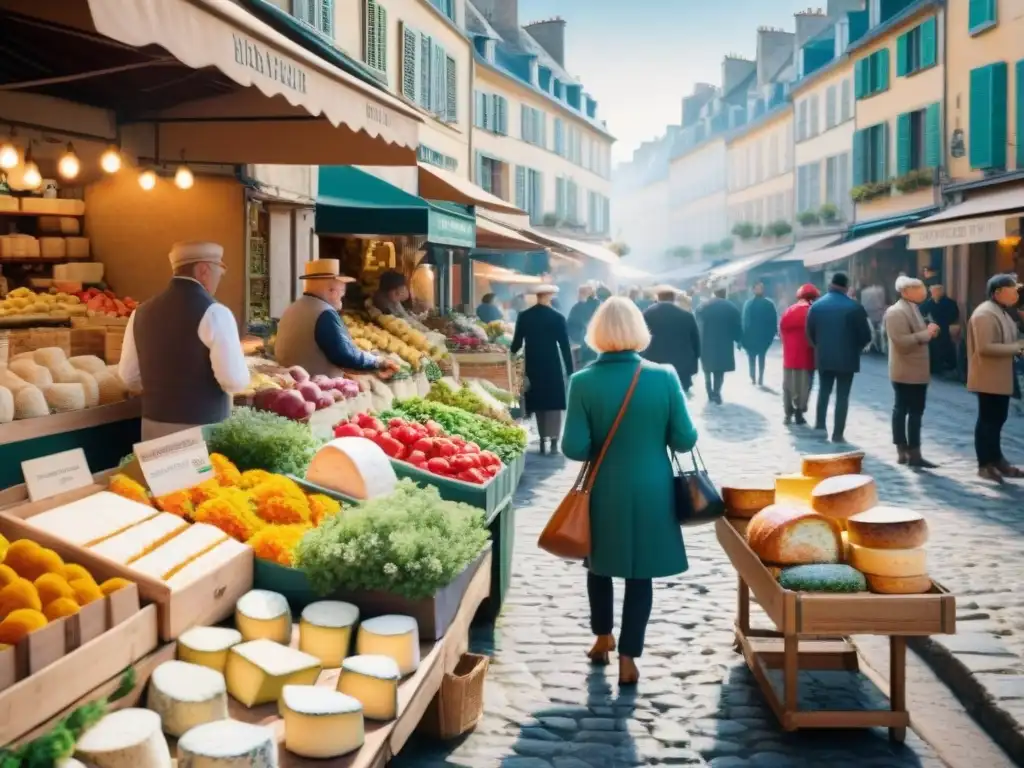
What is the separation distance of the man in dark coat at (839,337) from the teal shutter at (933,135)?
49.6ft

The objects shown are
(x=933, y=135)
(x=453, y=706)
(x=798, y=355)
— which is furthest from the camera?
(x=933, y=135)

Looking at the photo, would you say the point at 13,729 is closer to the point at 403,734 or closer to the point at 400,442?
the point at 403,734

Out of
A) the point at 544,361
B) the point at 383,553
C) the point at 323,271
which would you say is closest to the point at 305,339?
the point at 323,271

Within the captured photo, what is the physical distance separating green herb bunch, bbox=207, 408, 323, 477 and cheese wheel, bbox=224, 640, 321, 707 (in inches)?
68.3

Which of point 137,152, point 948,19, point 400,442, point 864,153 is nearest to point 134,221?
point 137,152

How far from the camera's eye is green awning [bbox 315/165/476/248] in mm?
11719

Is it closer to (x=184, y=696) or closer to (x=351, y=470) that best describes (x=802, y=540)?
(x=351, y=470)

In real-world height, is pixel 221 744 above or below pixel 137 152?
below

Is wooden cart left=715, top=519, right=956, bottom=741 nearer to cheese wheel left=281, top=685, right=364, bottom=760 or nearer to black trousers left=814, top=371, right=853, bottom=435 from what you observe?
cheese wheel left=281, top=685, right=364, bottom=760

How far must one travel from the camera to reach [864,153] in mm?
32812

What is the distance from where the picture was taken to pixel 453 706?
15.6ft

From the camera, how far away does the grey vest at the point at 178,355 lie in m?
5.96

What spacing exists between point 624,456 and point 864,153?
29.7 meters

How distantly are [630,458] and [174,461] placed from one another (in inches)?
80.5
